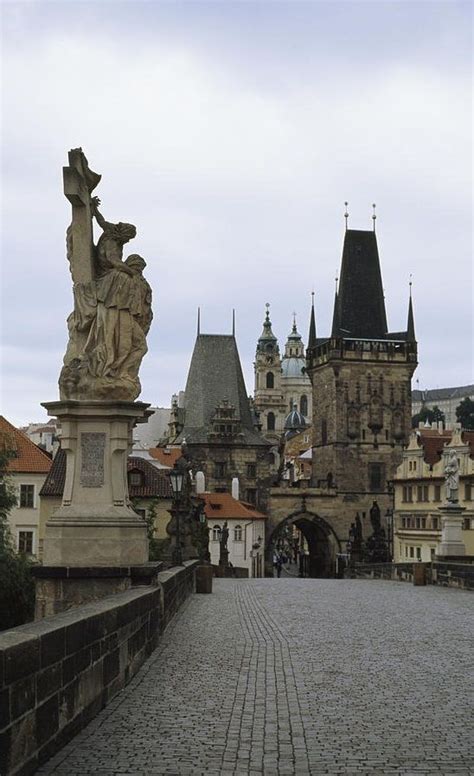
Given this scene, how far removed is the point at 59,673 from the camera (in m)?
6.96

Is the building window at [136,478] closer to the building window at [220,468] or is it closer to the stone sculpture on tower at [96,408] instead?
the building window at [220,468]

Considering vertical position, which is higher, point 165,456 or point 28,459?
point 165,456

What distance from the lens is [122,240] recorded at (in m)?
13.7

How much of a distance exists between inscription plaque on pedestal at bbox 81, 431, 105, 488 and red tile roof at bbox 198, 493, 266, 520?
7219 centimetres

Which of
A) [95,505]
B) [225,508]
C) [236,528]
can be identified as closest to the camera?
[95,505]

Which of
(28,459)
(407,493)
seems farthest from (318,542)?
(28,459)

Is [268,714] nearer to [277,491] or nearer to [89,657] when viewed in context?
[89,657]

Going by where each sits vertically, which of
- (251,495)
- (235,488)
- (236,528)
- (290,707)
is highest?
(235,488)

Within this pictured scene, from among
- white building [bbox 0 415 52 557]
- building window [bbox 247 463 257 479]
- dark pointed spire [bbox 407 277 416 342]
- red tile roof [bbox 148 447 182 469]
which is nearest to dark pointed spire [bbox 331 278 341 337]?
dark pointed spire [bbox 407 277 416 342]

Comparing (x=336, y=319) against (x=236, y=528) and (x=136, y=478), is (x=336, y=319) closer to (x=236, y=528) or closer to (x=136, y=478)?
(x=236, y=528)

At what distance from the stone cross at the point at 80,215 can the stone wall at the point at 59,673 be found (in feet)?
13.9

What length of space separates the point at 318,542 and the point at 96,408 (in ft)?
302

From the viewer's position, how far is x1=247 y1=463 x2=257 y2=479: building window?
102 m

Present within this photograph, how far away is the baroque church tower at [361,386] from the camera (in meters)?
103
